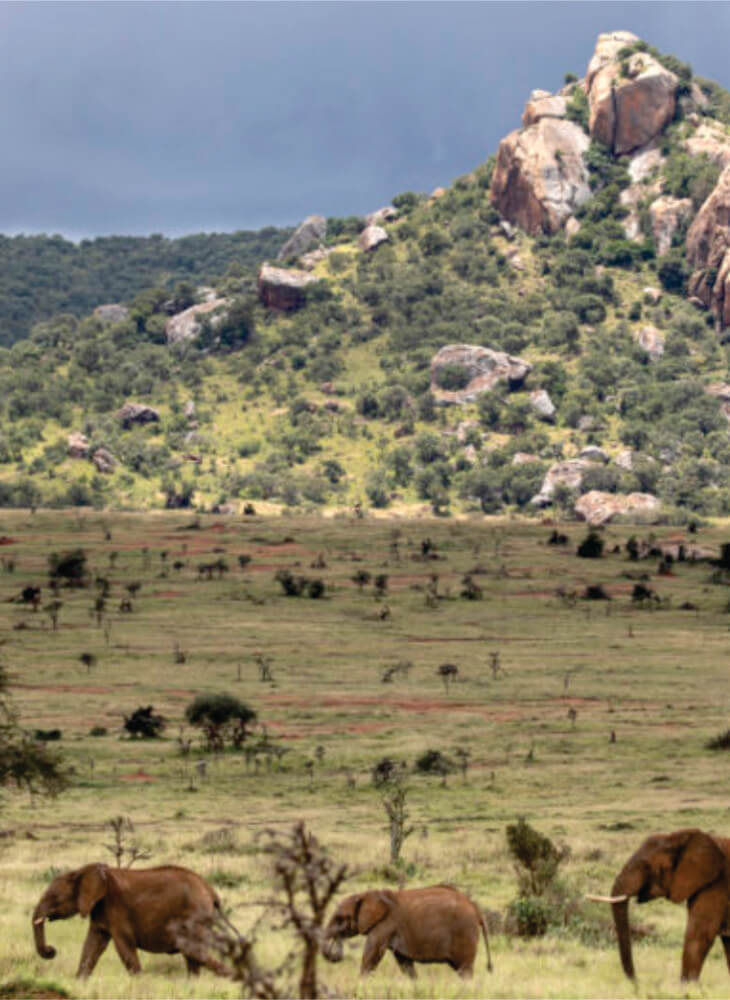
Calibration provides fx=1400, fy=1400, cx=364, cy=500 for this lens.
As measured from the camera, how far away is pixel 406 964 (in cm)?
1370

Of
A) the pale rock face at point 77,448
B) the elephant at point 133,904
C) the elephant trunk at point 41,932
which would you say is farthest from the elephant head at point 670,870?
the pale rock face at point 77,448

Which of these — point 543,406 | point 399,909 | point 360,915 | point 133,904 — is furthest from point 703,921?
point 543,406

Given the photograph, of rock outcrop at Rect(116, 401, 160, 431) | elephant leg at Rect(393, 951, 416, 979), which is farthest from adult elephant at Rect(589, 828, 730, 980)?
rock outcrop at Rect(116, 401, 160, 431)

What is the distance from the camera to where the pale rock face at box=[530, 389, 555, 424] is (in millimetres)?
195500

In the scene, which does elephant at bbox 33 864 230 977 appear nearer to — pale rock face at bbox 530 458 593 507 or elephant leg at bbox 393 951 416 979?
elephant leg at bbox 393 951 416 979

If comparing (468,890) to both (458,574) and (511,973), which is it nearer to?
(511,973)

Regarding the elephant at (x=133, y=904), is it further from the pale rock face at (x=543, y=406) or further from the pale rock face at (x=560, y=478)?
the pale rock face at (x=543, y=406)

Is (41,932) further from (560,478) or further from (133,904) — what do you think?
(560,478)

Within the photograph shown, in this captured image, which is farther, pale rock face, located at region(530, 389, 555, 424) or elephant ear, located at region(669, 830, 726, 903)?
pale rock face, located at region(530, 389, 555, 424)

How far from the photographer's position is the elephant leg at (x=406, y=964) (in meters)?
13.7

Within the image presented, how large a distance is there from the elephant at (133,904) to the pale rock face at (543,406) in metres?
184

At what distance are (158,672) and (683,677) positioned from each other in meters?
21.6

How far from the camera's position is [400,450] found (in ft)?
592

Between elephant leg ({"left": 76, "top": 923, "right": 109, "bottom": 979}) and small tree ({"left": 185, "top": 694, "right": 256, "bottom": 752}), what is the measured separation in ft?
99.9
